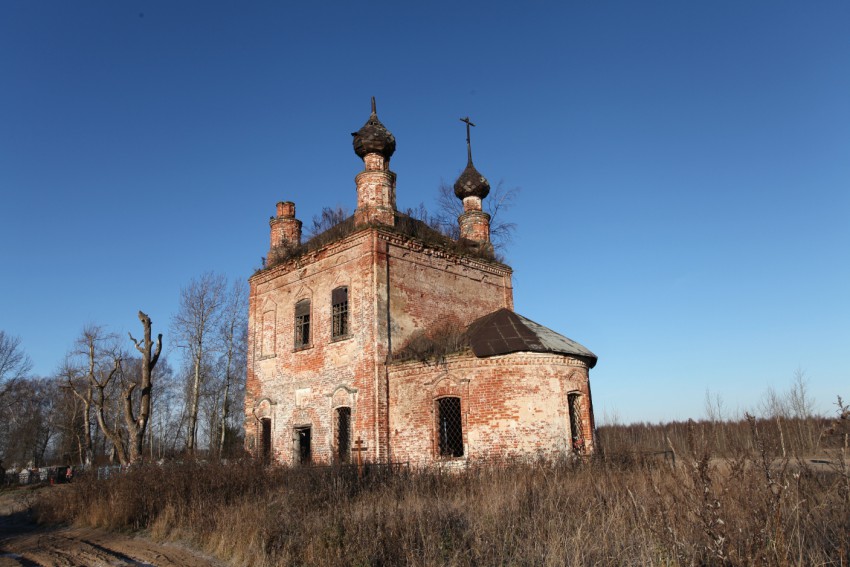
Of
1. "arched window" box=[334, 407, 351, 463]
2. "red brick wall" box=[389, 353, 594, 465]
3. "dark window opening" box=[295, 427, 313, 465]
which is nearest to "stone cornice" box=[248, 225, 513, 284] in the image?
"red brick wall" box=[389, 353, 594, 465]

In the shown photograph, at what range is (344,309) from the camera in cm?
1598

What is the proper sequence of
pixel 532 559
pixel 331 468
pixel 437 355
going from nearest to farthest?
pixel 532 559 < pixel 331 468 < pixel 437 355

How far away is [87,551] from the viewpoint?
8.53 meters

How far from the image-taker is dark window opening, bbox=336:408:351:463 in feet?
49.1

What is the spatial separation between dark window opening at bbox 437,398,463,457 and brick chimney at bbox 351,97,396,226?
5364mm

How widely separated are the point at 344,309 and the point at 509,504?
9595 mm

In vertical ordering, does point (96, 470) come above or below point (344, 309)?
below

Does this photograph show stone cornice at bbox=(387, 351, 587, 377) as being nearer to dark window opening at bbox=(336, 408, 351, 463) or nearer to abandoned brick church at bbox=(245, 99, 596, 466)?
abandoned brick church at bbox=(245, 99, 596, 466)

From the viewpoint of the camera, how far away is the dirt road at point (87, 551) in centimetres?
773

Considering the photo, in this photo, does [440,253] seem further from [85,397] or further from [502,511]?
[85,397]

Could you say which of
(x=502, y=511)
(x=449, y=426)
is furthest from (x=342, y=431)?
(x=502, y=511)

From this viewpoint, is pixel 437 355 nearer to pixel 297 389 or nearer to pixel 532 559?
pixel 297 389

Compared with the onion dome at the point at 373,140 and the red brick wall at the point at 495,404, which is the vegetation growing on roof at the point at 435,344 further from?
the onion dome at the point at 373,140

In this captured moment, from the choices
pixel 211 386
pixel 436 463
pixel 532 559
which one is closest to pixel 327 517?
pixel 532 559
